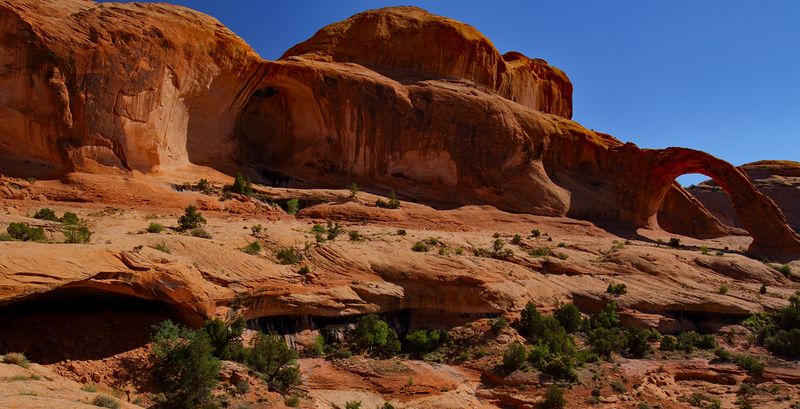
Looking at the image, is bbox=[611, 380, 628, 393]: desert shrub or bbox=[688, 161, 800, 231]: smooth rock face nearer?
bbox=[611, 380, 628, 393]: desert shrub

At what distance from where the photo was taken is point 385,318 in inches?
788

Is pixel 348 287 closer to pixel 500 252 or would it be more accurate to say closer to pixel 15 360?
pixel 500 252

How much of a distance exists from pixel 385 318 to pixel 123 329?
27.5 feet

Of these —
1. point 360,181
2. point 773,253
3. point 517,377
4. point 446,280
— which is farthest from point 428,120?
point 773,253

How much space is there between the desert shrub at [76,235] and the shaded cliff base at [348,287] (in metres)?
0.42

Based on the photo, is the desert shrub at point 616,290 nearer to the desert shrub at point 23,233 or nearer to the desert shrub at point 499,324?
the desert shrub at point 499,324

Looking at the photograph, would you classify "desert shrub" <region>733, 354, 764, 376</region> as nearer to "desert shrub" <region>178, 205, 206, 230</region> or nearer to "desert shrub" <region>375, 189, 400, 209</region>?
"desert shrub" <region>375, 189, 400, 209</region>

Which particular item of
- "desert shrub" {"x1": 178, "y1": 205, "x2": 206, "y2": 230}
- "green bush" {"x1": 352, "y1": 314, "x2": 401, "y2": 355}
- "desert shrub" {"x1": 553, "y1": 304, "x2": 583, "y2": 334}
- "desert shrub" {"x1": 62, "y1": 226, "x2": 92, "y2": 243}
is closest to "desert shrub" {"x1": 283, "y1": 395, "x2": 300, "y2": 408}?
"green bush" {"x1": 352, "y1": 314, "x2": 401, "y2": 355}

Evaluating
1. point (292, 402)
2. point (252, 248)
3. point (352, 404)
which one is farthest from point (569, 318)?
point (252, 248)

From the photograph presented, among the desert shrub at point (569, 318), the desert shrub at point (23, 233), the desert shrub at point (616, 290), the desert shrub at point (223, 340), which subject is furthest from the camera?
the desert shrub at point (616, 290)

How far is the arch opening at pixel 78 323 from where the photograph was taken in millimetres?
13188

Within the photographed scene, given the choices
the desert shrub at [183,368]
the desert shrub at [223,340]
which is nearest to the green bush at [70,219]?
the desert shrub at [183,368]

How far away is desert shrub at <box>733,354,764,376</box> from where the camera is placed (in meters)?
20.5

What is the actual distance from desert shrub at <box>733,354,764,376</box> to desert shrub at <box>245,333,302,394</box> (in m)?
15.9
